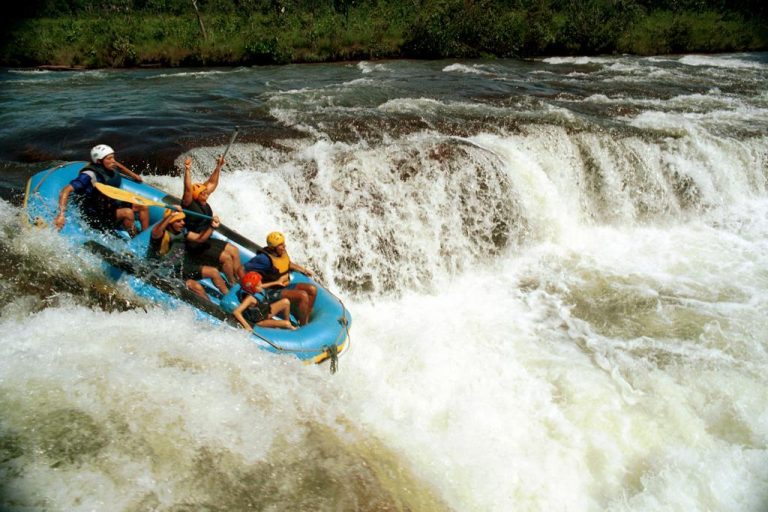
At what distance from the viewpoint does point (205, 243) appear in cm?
523

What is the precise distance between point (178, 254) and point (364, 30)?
15693 mm

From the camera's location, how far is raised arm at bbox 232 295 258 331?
442cm

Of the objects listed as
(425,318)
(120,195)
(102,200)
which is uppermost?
(120,195)

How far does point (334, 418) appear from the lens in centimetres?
380

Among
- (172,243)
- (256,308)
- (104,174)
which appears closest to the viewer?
(256,308)

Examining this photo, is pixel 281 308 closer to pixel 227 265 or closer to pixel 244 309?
pixel 244 309

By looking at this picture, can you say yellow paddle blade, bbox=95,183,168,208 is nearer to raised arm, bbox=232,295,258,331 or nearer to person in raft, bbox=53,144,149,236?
person in raft, bbox=53,144,149,236

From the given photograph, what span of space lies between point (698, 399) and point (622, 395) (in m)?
0.63

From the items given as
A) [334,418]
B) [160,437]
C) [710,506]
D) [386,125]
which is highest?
[386,125]

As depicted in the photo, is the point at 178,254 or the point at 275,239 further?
the point at 178,254

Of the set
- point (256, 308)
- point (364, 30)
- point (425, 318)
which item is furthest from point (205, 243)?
point (364, 30)

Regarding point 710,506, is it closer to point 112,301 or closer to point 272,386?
point 272,386

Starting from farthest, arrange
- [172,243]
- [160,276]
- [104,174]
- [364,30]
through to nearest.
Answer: [364,30] → [104,174] → [172,243] → [160,276]

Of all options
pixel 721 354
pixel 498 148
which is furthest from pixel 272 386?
pixel 498 148
